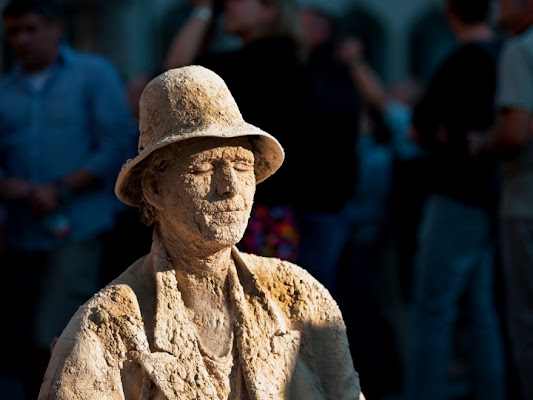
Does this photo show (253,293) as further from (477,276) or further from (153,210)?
(477,276)

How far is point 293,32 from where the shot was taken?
5.71 meters

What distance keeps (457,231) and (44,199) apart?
2271 mm

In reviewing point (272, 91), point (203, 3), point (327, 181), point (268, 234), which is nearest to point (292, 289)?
point (268, 234)

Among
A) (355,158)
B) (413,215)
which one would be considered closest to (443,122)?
(355,158)

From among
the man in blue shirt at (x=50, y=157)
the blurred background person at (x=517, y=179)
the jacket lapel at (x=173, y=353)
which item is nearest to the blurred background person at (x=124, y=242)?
the man in blue shirt at (x=50, y=157)

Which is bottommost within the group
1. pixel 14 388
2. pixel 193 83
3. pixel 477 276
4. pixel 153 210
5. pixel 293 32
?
pixel 14 388

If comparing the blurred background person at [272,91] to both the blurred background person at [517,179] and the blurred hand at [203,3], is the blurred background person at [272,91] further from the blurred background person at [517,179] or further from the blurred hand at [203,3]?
the blurred background person at [517,179]

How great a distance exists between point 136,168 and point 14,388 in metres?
4.15

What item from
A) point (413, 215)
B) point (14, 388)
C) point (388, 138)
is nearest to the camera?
point (14, 388)

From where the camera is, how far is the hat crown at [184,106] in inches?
A: 131

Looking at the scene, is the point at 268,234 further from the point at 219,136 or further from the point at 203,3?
the point at 219,136

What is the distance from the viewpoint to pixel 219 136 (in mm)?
3299

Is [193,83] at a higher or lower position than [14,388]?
higher

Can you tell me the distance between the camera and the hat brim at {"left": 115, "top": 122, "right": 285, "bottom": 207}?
10.7 ft
